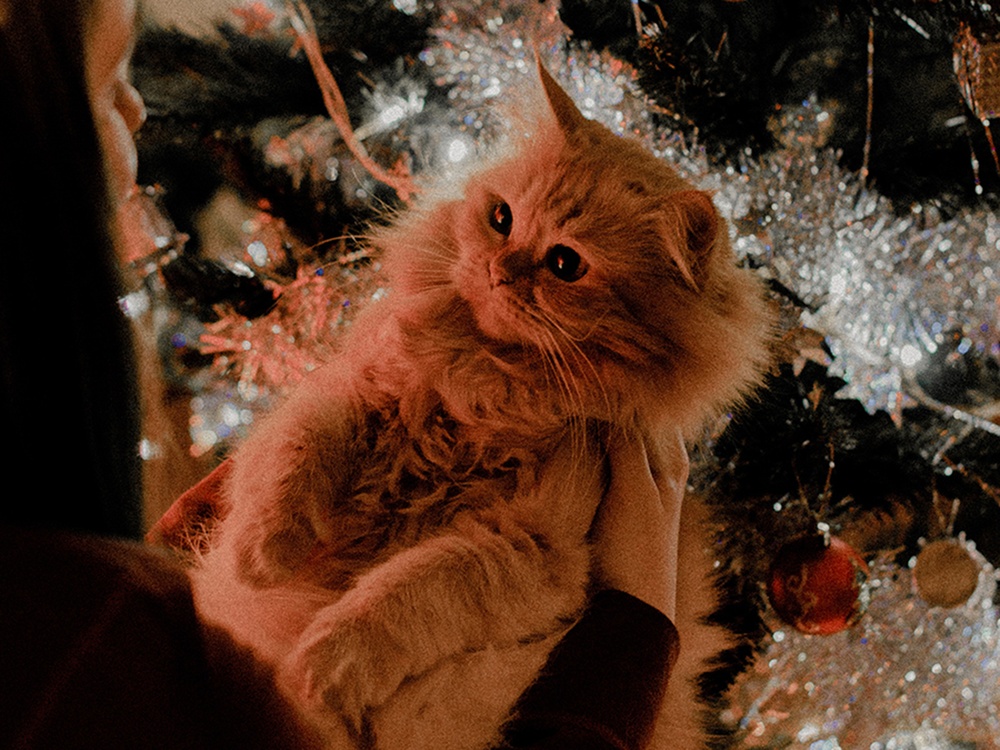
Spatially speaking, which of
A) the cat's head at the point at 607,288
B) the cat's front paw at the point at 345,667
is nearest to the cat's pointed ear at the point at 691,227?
the cat's head at the point at 607,288

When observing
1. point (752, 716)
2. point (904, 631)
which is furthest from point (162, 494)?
point (904, 631)

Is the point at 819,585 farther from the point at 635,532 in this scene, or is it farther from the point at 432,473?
the point at 432,473

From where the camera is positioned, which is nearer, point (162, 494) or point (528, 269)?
point (528, 269)

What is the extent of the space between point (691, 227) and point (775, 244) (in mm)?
365

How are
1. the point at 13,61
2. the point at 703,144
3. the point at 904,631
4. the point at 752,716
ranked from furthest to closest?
1. the point at 752,716
2. the point at 904,631
3. the point at 703,144
4. the point at 13,61

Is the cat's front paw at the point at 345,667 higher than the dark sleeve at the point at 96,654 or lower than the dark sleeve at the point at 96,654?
lower

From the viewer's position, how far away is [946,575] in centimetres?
102

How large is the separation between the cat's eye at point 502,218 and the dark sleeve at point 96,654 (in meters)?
0.43

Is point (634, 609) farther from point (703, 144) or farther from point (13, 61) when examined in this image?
point (703, 144)

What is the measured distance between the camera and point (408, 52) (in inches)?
45.0

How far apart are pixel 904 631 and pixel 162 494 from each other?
1.29 metres

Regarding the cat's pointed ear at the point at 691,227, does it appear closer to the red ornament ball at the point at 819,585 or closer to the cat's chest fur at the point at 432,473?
the cat's chest fur at the point at 432,473

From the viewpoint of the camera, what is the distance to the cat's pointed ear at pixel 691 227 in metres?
0.61

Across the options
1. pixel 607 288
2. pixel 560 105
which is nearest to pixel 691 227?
pixel 607 288
